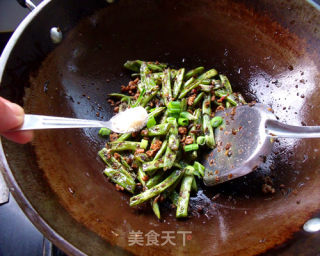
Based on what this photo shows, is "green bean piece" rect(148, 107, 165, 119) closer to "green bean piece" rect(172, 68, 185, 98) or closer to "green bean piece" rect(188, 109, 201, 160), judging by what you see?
"green bean piece" rect(172, 68, 185, 98)

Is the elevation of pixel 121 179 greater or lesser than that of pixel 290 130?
lesser

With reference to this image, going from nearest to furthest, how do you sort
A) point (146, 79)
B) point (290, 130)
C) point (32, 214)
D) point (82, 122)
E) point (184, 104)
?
point (32, 214), point (290, 130), point (82, 122), point (184, 104), point (146, 79)

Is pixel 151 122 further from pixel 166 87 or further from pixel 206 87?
pixel 206 87

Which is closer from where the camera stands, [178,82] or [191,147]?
[191,147]

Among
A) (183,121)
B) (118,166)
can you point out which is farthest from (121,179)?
(183,121)

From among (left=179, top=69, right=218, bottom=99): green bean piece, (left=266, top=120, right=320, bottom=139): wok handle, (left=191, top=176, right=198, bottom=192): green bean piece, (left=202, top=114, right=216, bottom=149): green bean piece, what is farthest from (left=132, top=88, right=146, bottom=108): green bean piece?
(left=266, top=120, right=320, bottom=139): wok handle

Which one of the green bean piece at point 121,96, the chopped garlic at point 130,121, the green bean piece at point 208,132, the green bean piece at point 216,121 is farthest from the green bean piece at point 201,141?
the green bean piece at point 121,96

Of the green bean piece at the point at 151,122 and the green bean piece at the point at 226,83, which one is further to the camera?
the green bean piece at the point at 226,83

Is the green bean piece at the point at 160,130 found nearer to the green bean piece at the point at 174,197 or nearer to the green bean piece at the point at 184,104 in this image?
the green bean piece at the point at 184,104
